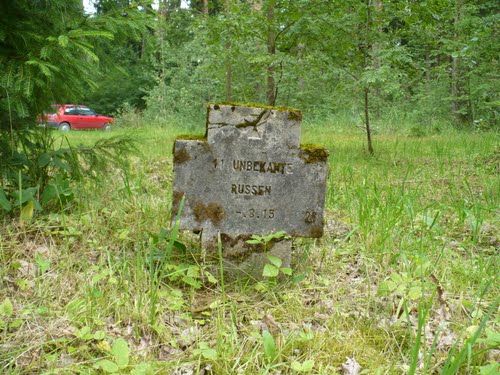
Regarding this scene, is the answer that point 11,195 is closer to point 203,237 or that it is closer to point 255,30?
point 203,237

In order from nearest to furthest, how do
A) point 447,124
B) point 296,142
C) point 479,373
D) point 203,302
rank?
point 479,373, point 203,302, point 296,142, point 447,124

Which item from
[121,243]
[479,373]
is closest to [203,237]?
[121,243]

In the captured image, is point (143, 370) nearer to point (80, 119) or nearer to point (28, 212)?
point (28, 212)

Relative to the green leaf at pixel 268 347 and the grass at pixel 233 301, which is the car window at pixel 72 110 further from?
the green leaf at pixel 268 347

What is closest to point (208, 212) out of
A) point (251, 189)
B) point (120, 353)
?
point (251, 189)

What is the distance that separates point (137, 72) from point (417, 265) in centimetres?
2482

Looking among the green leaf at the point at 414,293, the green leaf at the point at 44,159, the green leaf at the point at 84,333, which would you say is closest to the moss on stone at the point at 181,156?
the green leaf at the point at 84,333

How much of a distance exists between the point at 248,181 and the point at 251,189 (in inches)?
2.1

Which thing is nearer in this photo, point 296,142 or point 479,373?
point 479,373

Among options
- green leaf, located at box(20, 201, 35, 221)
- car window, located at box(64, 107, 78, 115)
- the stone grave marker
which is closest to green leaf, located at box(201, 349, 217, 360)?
the stone grave marker

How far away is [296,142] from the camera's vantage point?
2760mm

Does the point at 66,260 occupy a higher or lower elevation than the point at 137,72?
lower

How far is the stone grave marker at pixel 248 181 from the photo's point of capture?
2680mm

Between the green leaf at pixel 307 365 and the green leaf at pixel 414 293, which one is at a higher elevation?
the green leaf at pixel 414 293
